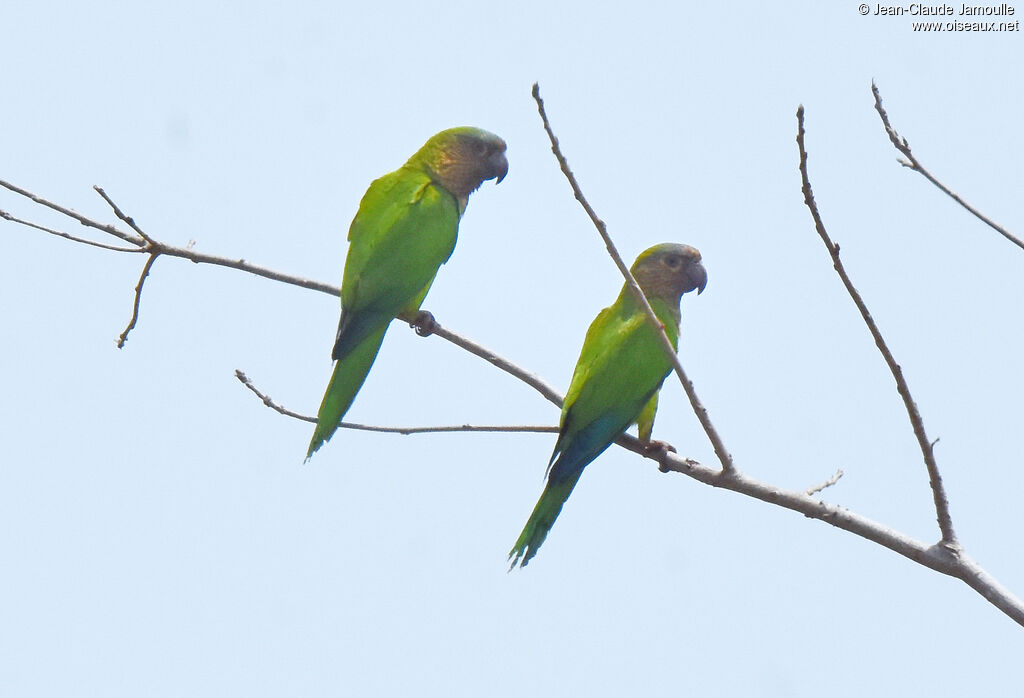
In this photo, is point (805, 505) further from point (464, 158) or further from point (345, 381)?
point (464, 158)

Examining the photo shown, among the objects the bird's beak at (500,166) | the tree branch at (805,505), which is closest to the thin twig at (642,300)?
the tree branch at (805,505)

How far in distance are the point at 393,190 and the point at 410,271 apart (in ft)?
2.78

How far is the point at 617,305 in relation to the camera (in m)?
6.82

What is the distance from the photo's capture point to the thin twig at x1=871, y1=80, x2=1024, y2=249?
394 cm

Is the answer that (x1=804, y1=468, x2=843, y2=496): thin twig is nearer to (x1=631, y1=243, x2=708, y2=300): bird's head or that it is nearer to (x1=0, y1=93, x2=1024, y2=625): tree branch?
(x1=0, y1=93, x2=1024, y2=625): tree branch

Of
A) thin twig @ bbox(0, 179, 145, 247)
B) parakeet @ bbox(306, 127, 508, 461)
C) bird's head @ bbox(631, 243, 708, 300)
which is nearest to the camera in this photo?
thin twig @ bbox(0, 179, 145, 247)

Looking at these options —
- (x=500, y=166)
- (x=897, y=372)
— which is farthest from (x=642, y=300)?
(x=500, y=166)

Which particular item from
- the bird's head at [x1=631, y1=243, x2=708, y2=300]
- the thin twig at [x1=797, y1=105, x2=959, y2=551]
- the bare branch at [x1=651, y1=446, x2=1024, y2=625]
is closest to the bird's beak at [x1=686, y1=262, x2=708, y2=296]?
the bird's head at [x1=631, y1=243, x2=708, y2=300]

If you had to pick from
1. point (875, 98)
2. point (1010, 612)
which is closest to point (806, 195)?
point (875, 98)

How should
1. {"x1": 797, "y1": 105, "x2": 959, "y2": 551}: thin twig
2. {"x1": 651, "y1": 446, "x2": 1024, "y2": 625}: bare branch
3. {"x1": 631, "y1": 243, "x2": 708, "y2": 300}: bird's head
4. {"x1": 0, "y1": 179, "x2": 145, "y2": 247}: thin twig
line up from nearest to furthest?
{"x1": 797, "y1": 105, "x2": 959, "y2": 551}: thin twig < {"x1": 651, "y1": 446, "x2": 1024, "y2": 625}: bare branch < {"x1": 0, "y1": 179, "x2": 145, "y2": 247}: thin twig < {"x1": 631, "y1": 243, "x2": 708, "y2": 300}: bird's head

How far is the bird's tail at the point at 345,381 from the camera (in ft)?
19.5

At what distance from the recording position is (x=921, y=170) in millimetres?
4156

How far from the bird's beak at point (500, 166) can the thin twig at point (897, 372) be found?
461 cm

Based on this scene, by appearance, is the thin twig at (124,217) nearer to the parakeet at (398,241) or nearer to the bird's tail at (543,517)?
the parakeet at (398,241)
